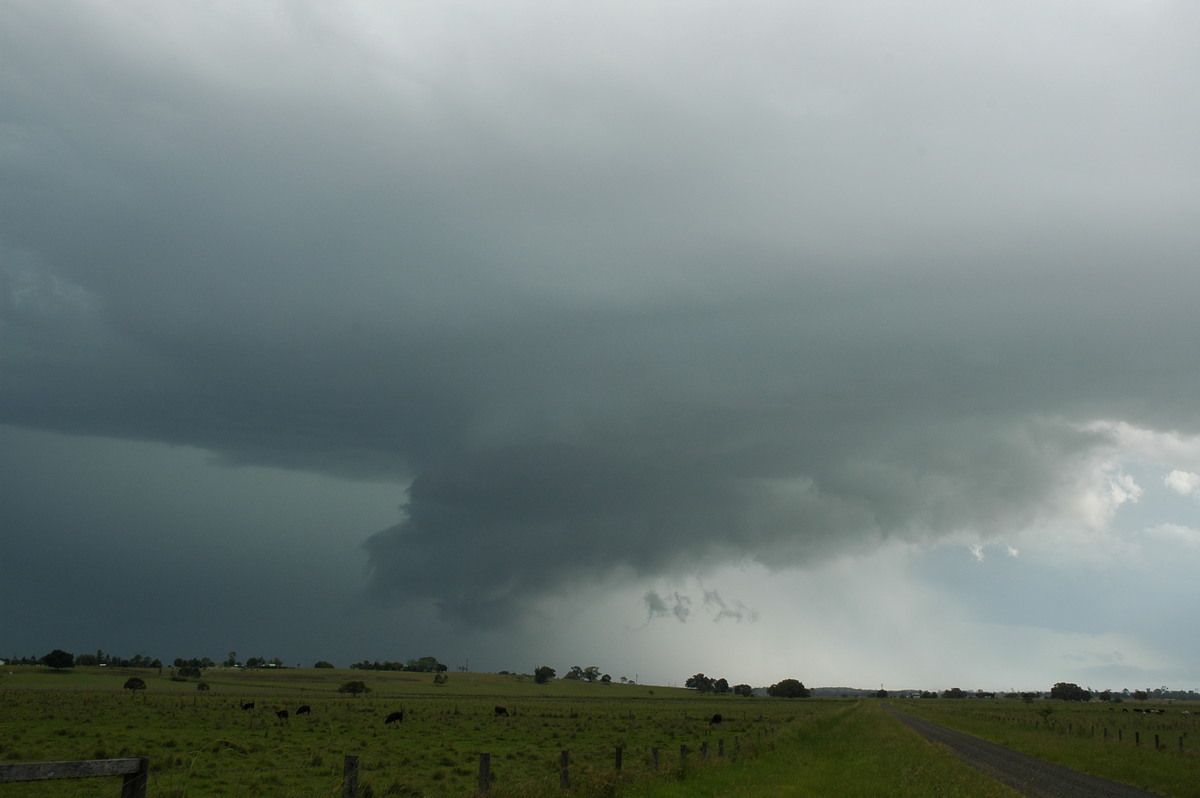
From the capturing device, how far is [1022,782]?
79.7 feet

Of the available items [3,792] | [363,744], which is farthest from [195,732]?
[3,792]

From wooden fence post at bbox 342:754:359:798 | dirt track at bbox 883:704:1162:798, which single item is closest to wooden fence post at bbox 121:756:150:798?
wooden fence post at bbox 342:754:359:798

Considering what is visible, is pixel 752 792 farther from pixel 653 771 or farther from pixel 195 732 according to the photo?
pixel 195 732

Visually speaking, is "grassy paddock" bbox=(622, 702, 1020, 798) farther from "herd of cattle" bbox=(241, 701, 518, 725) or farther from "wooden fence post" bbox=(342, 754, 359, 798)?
"herd of cattle" bbox=(241, 701, 518, 725)

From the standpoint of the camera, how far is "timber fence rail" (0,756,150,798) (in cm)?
595

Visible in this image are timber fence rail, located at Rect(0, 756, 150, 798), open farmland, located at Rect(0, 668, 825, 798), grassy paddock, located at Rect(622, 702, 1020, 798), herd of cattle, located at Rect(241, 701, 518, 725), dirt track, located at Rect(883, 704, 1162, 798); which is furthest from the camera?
herd of cattle, located at Rect(241, 701, 518, 725)

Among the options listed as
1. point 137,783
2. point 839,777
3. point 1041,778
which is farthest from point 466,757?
point 137,783

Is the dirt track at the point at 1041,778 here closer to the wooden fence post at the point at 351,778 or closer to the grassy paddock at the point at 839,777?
the grassy paddock at the point at 839,777

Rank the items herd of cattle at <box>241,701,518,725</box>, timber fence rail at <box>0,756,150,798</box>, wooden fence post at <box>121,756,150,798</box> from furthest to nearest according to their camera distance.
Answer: herd of cattle at <box>241,701,518,725</box> → wooden fence post at <box>121,756,150,798</box> → timber fence rail at <box>0,756,150,798</box>

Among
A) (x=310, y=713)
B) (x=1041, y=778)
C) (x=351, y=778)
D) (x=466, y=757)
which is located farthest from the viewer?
(x=310, y=713)

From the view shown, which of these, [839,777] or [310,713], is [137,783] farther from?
[310,713]

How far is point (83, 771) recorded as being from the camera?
20.9ft

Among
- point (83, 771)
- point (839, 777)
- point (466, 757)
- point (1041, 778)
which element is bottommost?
point (466, 757)

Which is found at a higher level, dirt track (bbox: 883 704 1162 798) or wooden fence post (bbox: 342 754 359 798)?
wooden fence post (bbox: 342 754 359 798)
